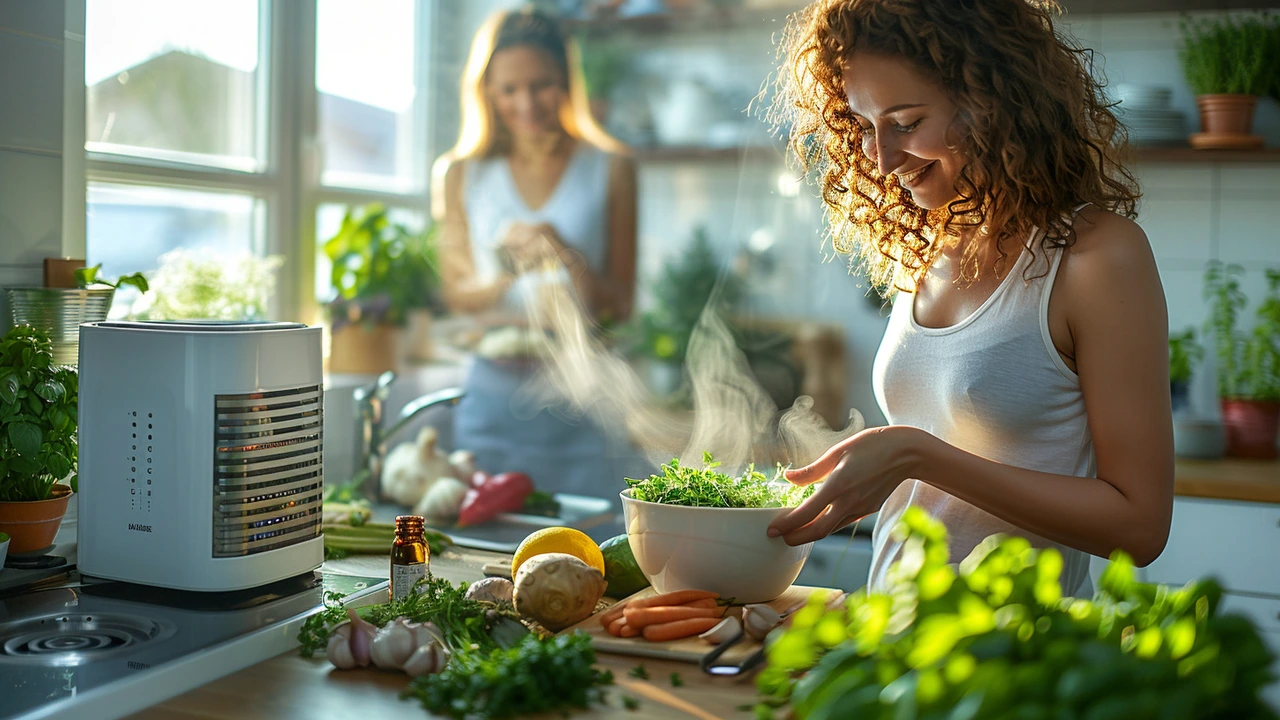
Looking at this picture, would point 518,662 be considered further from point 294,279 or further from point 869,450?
point 294,279

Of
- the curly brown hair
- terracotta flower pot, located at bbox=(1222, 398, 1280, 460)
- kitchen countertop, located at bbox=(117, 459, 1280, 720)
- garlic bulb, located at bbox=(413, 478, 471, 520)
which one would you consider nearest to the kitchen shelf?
terracotta flower pot, located at bbox=(1222, 398, 1280, 460)

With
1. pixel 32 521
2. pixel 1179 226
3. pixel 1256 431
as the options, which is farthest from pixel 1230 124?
pixel 32 521

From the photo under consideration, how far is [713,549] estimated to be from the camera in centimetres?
115

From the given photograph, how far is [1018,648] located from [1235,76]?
7.35 ft

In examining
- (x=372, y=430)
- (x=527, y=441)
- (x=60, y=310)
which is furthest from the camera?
(x=527, y=441)

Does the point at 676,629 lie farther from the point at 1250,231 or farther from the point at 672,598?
the point at 1250,231

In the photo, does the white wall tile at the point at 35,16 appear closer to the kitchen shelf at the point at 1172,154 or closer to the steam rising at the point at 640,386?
the steam rising at the point at 640,386

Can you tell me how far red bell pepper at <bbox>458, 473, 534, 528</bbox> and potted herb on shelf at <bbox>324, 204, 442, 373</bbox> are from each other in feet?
2.05

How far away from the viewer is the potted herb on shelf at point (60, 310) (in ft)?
4.76

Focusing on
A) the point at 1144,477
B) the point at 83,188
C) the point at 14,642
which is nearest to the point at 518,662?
the point at 14,642

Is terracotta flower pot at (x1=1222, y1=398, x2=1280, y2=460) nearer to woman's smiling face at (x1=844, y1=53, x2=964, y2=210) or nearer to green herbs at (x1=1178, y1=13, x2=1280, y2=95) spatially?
green herbs at (x1=1178, y1=13, x2=1280, y2=95)

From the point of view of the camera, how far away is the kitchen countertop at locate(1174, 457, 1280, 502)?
211 centimetres

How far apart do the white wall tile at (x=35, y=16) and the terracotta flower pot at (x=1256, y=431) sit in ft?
7.92

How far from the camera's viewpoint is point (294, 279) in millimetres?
2582
